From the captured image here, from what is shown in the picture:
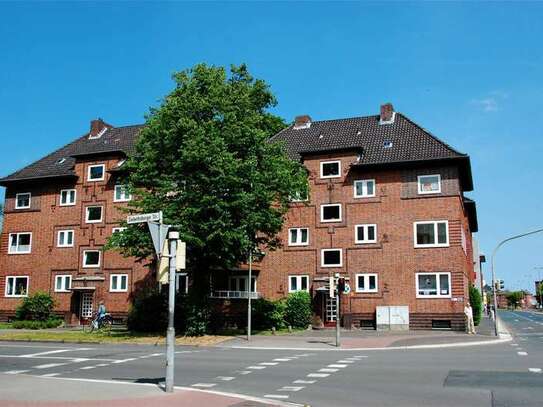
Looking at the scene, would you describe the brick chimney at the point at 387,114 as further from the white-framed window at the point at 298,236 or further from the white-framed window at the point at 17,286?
the white-framed window at the point at 17,286

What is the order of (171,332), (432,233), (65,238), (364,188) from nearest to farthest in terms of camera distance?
(171,332), (432,233), (364,188), (65,238)

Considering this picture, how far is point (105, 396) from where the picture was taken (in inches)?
443

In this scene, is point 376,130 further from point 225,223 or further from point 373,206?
point 225,223

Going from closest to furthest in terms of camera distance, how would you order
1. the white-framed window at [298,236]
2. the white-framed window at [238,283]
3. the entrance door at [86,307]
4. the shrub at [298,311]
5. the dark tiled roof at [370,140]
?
the shrub at [298,311] → the dark tiled roof at [370,140] → the white-framed window at [298,236] → the white-framed window at [238,283] → the entrance door at [86,307]

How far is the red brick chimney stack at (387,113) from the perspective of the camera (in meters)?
41.2

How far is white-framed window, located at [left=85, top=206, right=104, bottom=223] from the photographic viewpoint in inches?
1702

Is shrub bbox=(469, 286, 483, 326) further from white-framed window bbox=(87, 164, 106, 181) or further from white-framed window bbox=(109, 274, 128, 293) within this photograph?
white-framed window bbox=(87, 164, 106, 181)

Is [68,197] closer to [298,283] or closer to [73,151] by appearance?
[73,151]

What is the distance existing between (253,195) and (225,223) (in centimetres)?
200

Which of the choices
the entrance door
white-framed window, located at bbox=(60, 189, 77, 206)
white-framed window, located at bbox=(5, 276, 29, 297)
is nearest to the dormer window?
white-framed window, located at bbox=(60, 189, 77, 206)

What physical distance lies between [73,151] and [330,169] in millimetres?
21020

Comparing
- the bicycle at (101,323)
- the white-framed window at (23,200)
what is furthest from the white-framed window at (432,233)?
the white-framed window at (23,200)

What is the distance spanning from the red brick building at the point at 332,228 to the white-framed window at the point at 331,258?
0.07m

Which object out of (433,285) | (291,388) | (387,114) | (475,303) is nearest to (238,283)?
(433,285)
